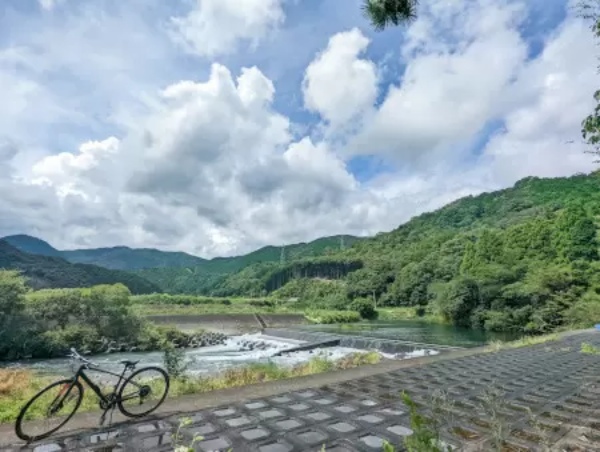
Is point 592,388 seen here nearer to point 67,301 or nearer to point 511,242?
point 67,301

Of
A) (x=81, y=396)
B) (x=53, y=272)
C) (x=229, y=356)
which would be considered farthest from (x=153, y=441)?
(x=53, y=272)

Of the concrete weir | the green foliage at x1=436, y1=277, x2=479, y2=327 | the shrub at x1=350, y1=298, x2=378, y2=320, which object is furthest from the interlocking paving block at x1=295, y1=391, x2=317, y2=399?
the shrub at x1=350, y1=298, x2=378, y2=320

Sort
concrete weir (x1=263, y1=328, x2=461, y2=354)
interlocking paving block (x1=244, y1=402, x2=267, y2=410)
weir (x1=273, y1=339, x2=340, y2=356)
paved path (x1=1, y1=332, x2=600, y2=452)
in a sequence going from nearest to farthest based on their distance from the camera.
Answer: paved path (x1=1, y1=332, x2=600, y2=452)
interlocking paving block (x1=244, y1=402, x2=267, y2=410)
concrete weir (x1=263, y1=328, x2=461, y2=354)
weir (x1=273, y1=339, x2=340, y2=356)

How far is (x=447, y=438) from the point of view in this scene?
352cm

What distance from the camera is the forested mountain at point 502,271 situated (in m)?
Answer: 29.5

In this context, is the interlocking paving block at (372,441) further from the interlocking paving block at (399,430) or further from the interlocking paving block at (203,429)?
the interlocking paving block at (203,429)

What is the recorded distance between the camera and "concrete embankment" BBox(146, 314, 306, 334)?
32812mm

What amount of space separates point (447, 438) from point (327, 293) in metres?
69.2

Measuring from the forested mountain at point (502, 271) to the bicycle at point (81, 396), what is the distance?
6422 mm

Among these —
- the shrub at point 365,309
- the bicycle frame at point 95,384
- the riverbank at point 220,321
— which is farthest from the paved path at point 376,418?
the shrub at point 365,309

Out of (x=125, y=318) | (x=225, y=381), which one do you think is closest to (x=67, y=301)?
(x=125, y=318)

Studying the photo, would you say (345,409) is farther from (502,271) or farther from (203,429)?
(502,271)

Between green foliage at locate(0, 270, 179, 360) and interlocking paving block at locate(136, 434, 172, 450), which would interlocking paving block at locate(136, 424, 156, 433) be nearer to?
interlocking paving block at locate(136, 434, 172, 450)

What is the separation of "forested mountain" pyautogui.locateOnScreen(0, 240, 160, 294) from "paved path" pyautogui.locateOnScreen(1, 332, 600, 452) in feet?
245
